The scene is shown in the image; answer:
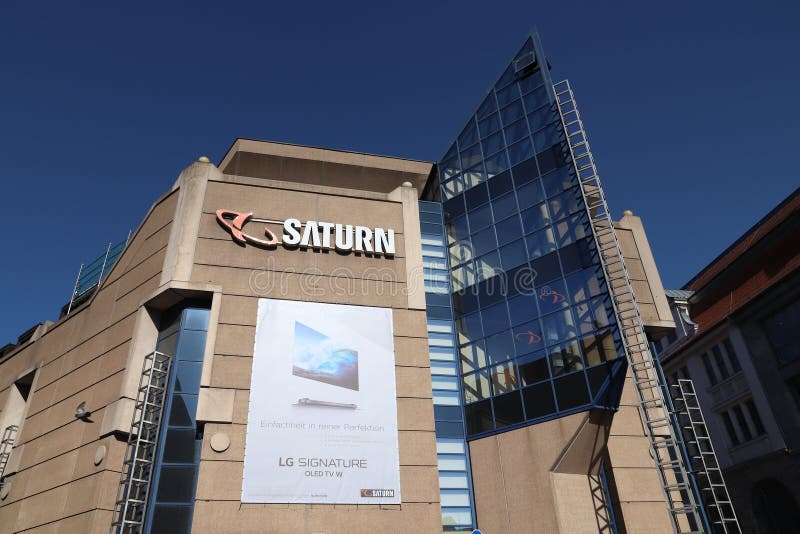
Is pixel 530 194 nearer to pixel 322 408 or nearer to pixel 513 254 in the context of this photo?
pixel 513 254

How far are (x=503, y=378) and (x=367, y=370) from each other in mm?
5661

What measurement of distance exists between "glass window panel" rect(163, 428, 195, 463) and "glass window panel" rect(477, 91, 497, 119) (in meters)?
21.3

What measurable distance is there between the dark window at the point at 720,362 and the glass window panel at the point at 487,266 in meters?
19.7

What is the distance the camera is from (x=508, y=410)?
23172mm

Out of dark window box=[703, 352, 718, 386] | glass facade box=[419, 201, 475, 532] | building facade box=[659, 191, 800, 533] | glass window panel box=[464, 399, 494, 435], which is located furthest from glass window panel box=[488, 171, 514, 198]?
dark window box=[703, 352, 718, 386]

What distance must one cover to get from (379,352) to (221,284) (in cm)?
690

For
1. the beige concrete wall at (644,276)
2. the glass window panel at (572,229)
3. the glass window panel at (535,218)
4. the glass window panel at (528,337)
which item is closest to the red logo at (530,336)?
the glass window panel at (528,337)

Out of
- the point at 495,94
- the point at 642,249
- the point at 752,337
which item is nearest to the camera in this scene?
the point at 642,249

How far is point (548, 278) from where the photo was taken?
24.8m

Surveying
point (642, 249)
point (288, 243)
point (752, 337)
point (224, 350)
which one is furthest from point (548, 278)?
point (752, 337)

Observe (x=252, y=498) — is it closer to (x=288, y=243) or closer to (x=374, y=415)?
(x=374, y=415)

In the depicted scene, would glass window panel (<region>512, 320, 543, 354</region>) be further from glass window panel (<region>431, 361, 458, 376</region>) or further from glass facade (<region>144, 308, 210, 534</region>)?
glass facade (<region>144, 308, 210, 534</region>)

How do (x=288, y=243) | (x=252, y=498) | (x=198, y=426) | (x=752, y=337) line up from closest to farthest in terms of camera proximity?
1. (x=252, y=498)
2. (x=198, y=426)
3. (x=288, y=243)
4. (x=752, y=337)

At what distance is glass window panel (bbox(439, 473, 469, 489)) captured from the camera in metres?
22.3
